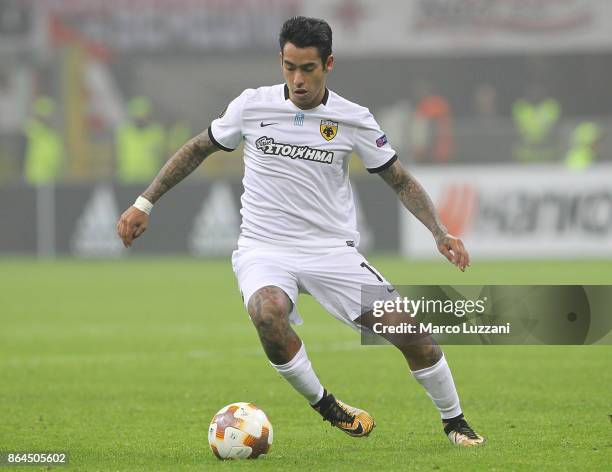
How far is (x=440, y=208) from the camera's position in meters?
21.8

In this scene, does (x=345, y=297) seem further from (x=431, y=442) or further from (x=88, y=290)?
(x=88, y=290)

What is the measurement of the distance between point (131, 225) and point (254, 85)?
24098 millimetres

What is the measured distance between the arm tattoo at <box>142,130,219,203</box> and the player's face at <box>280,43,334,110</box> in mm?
501

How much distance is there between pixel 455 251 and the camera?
22.0 feet

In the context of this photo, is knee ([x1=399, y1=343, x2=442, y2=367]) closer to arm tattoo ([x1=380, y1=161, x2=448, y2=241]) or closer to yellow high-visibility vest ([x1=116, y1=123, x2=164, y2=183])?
arm tattoo ([x1=380, y1=161, x2=448, y2=241])

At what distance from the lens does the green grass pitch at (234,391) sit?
6797 mm

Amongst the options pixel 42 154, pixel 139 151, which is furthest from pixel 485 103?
pixel 42 154

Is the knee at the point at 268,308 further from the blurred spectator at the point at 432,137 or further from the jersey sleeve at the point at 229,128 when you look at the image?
the blurred spectator at the point at 432,137

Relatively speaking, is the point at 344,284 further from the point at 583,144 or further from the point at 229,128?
the point at 583,144

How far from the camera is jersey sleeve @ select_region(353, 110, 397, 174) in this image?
7.04 metres

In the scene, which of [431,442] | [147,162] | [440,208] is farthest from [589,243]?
[431,442]

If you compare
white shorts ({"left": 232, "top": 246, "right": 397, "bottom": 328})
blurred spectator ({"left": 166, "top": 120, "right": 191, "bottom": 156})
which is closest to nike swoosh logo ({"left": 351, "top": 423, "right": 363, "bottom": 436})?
white shorts ({"left": 232, "top": 246, "right": 397, "bottom": 328})

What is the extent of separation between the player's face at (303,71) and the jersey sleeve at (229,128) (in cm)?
30

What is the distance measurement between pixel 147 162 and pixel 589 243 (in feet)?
27.4
